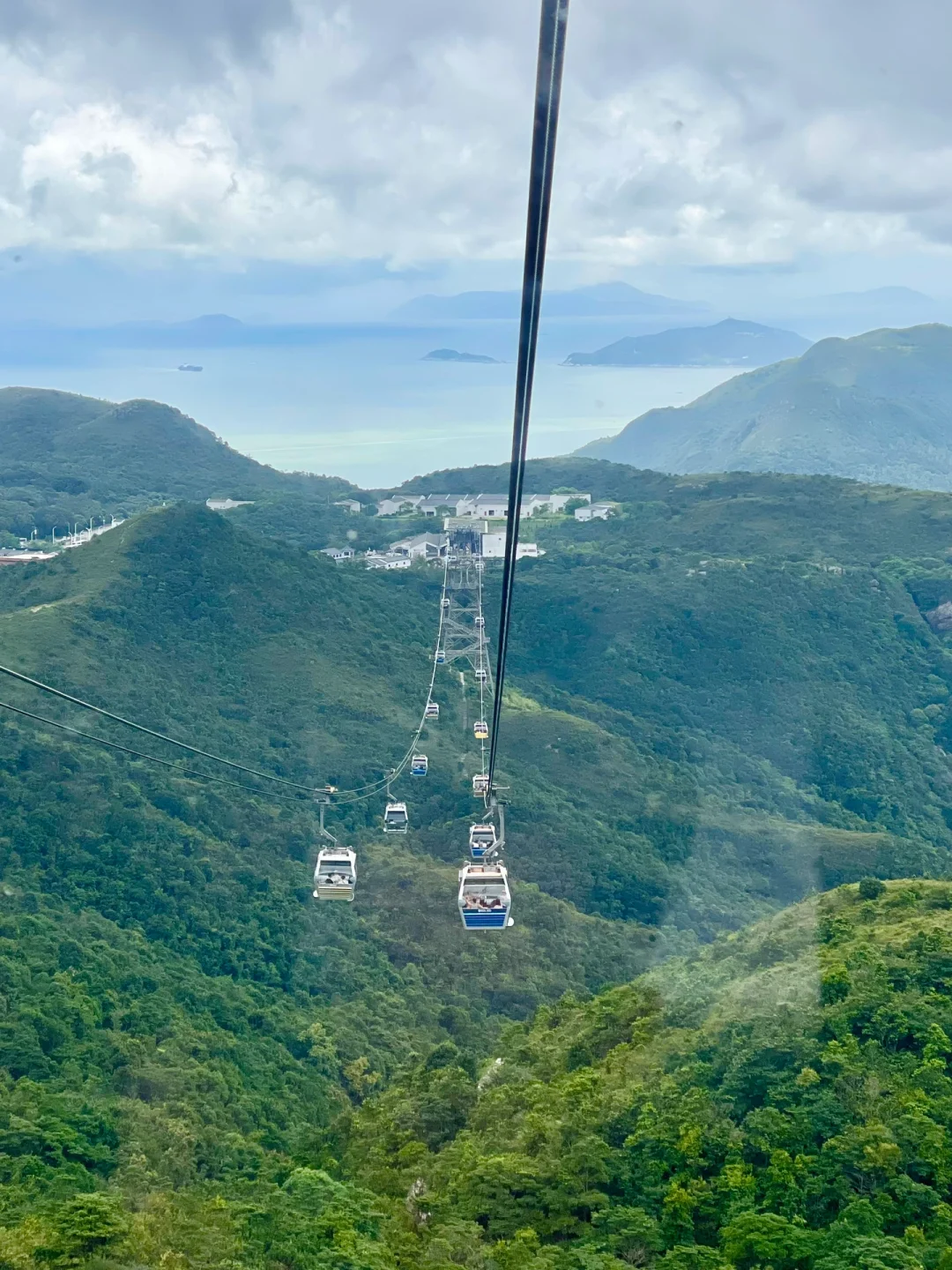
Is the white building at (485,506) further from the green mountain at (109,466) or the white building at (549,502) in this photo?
the green mountain at (109,466)

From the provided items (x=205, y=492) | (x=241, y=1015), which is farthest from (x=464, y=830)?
(x=205, y=492)

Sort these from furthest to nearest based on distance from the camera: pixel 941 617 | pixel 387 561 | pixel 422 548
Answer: pixel 422 548 < pixel 387 561 < pixel 941 617

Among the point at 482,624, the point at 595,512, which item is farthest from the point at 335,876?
the point at 595,512

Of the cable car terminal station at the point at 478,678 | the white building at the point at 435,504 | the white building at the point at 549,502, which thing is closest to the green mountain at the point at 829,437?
the white building at the point at 435,504

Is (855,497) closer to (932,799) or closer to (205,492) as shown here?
(932,799)

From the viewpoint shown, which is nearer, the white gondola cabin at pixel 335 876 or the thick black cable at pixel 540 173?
the thick black cable at pixel 540 173

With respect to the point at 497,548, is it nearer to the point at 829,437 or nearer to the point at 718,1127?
the point at 718,1127

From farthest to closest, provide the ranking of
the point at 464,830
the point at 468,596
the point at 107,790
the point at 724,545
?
the point at 724,545, the point at 468,596, the point at 464,830, the point at 107,790
